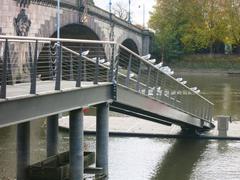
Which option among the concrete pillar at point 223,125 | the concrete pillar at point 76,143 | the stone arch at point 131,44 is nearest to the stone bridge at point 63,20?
the stone arch at point 131,44

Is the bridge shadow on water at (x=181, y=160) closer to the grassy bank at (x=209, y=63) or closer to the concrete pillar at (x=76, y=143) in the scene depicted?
the concrete pillar at (x=76, y=143)

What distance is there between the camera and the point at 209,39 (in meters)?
91.4

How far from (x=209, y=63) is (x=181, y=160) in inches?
2690

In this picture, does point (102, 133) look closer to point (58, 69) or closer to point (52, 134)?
point (52, 134)

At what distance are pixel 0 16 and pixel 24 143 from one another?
1809 cm

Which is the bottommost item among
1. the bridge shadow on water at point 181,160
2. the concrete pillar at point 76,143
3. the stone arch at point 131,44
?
the bridge shadow on water at point 181,160

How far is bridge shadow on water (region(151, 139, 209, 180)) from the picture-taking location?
1955 cm

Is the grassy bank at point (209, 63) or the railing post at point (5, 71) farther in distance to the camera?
the grassy bank at point (209, 63)

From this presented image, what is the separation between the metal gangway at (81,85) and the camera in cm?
1254

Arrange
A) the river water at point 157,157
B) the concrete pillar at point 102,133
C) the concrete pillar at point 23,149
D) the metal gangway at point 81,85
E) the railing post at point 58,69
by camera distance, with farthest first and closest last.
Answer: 1. the river water at point 157,157
2. the concrete pillar at point 102,133
3. the concrete pillar at point 23,149
4. the railing post at point 58,69
5. the metal gangway at point 81,85

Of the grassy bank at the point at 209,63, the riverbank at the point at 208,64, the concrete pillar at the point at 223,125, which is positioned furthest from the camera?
the grassy bank at the point at 209,63

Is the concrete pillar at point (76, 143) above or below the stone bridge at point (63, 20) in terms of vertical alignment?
below

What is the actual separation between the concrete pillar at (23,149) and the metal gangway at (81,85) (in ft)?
4.15

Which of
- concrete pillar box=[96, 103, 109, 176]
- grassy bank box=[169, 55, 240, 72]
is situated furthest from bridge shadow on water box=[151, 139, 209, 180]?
grassy bank box=[169, 55, 240, 72]
